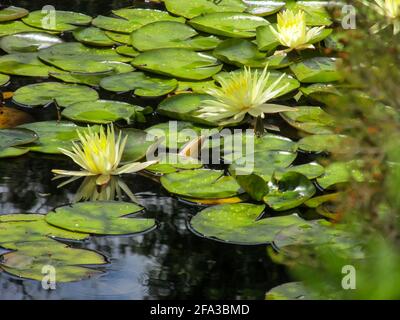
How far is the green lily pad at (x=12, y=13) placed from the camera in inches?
218

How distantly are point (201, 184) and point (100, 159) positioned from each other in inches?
16.4

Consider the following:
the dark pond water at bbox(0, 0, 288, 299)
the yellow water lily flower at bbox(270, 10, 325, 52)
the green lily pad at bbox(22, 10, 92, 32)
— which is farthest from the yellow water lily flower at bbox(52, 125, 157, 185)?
the green lily pad at bbox(22, 10, 92, 32)

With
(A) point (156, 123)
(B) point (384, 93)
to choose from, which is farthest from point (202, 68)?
(B) point (384, 93)

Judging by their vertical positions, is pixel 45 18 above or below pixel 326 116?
above

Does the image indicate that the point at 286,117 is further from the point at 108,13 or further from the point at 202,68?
the point at 108,13

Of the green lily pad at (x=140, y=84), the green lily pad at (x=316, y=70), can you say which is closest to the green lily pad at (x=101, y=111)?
the green lily pad at (x=140, y=84)

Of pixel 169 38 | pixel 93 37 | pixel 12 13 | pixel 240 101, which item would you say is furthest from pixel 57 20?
pixel 240 101

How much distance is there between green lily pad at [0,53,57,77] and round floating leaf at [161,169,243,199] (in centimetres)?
132

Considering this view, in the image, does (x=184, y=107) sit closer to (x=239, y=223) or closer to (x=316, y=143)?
(x=316, y=143)

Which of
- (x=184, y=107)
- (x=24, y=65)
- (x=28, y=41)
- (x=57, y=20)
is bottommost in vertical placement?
(x=184, y=107)

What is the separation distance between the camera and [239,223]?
3.49 metres

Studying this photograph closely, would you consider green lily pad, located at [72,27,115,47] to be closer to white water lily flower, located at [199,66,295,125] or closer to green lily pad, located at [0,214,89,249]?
white water lily flower, located at [199,66,295,125]

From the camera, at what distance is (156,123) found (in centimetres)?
Result: 433
